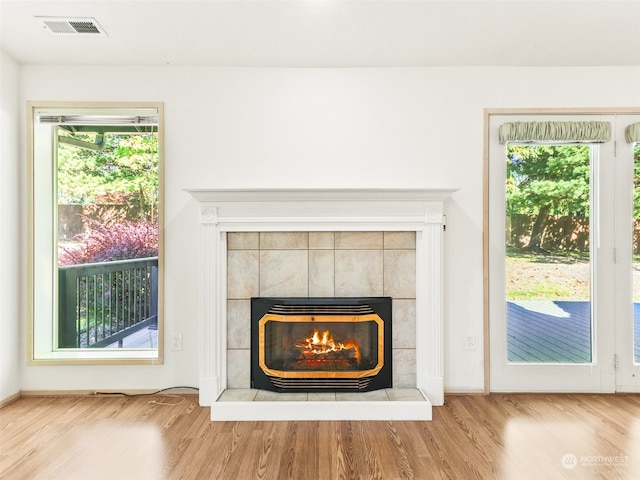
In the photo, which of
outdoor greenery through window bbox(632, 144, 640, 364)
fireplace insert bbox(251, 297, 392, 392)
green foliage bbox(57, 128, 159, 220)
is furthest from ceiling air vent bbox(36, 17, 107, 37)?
outdoor greenery through window bbox(632, 144, 640, 364)

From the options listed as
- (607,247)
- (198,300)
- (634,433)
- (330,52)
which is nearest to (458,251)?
(607,247)

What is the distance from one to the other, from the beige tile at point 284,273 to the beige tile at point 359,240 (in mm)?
259

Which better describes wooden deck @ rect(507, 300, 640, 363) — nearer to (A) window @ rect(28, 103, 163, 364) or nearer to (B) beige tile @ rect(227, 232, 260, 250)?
(B) beige tile @ rect(227, 232, 260, 250)

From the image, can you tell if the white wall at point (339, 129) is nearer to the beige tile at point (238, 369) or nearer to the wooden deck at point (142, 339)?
the wooden deck at point (142, 339)

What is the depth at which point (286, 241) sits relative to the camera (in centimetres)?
288

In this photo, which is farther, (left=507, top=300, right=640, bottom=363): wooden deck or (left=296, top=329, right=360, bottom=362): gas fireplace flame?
(left=507, top=300, right=640, bottom=363): wooden deck

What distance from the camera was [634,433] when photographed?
2.39 metres

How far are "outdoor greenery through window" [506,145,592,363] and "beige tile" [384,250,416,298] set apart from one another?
80 centimetres

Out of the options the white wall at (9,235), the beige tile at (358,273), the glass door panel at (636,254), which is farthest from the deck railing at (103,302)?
the glass door panel at (636,254)

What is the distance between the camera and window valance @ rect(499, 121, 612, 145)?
9.78ft

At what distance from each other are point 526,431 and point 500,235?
1.35 metres

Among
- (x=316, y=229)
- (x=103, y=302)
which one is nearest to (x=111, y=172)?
(x=103, y=302)

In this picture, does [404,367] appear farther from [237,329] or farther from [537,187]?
[537,187]

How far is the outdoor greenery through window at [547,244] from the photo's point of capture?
10.1ft
